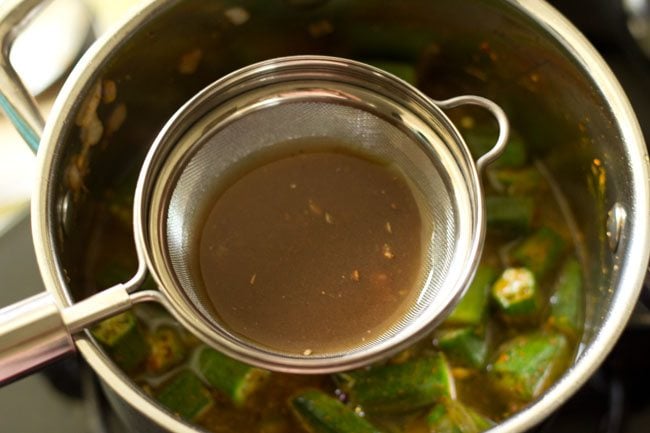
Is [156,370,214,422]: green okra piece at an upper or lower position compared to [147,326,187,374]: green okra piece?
lower

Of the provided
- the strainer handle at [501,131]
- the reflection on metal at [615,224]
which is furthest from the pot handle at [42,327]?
the reflection on metal at [615,224]

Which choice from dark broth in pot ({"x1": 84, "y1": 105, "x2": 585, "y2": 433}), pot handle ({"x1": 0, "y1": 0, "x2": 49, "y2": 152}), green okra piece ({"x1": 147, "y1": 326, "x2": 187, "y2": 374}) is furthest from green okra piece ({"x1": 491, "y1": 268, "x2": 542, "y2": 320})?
pot handle ({"x1": 0, "y1": 0, "x2": 49, "y2": 152})

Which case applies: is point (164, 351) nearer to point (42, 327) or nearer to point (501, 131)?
point (42, 327)

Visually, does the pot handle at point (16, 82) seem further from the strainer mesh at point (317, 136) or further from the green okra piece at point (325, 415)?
the green okra piece at point (325, 415)

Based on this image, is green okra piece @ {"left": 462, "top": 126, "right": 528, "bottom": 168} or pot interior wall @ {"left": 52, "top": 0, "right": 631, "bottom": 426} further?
green okra piece @ {"left": 462, "top": 126, "right": 528, "bottom": 168}

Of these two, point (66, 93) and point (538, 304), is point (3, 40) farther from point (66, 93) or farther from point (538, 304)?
point (538, 304)

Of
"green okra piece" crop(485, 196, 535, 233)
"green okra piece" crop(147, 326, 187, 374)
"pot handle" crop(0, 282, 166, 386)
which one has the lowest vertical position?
"green okra piece" crop(485, 196, 535, 233)

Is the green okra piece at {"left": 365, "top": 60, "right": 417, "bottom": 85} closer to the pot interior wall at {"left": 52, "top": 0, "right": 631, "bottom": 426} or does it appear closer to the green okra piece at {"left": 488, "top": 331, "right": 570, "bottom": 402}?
the pot interior wall at {"left": 52, "top": 0, "right": 631, "bottom": 426}
